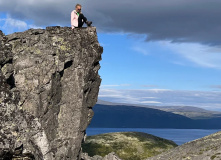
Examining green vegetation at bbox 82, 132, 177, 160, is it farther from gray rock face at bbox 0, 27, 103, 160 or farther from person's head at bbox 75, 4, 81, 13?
person's head at bbox 75, 4, 81, 13

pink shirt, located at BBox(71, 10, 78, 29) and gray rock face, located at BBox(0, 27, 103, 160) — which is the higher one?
pink shirt, located at BBox(71, 10, 78, 29)

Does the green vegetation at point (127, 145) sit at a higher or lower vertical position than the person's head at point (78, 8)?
lower

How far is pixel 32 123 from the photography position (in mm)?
34250

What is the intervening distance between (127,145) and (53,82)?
64.8m

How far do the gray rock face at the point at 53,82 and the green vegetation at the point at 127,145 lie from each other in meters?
52.1

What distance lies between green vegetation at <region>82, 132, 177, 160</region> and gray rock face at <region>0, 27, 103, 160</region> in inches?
2053

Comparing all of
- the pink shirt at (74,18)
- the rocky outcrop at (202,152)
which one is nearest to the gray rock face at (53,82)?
the pink shirt at (74,18)

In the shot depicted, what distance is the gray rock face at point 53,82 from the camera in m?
34.3

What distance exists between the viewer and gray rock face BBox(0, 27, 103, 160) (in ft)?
113

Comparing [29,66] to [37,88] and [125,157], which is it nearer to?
[37,88]

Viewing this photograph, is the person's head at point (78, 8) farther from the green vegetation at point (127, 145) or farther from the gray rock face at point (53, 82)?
the green vegetation at point (127, 145)

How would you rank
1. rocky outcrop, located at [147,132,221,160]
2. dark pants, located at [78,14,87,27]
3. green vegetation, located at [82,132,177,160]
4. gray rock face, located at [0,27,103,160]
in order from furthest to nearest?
green vegetation, located at [82,132,177,160]
rocky outcrop, located at [147,132,221,160]
dark pants, located at [78,14,87,27]
gray rock face, located at [0,27,103,160]

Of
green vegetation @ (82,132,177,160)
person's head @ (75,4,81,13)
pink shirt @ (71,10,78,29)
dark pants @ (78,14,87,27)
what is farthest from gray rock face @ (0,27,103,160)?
green vegetation @ (82,132,177,160)

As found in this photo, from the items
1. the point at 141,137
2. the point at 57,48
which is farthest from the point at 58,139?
the point at 141,137
